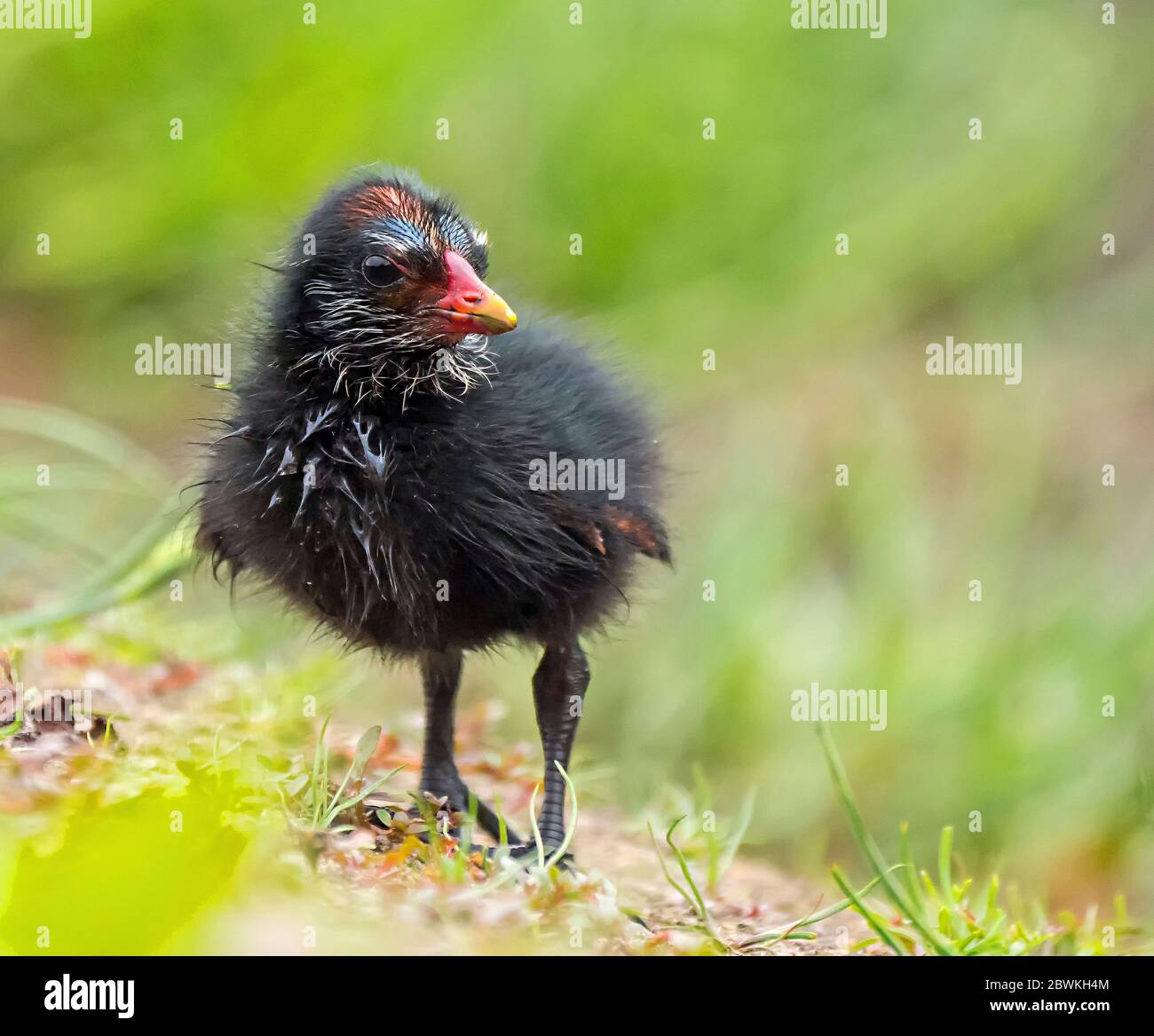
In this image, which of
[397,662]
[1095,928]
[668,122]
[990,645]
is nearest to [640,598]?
[397,662]

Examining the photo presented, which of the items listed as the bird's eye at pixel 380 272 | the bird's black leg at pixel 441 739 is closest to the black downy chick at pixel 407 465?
the bird's eye at pixel 380 272

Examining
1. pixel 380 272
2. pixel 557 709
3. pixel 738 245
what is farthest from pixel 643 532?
pixel 738 245

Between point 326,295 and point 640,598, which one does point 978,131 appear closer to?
point 640,598

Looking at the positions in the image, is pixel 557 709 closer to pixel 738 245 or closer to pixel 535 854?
pixel 535 854

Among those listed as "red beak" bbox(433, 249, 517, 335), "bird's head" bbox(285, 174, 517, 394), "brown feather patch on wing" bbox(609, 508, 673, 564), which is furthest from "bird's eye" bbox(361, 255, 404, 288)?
"brown feather patch on wing" bbox(609, 508, 673, 564)

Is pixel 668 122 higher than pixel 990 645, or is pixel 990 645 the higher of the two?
pixel 668 122

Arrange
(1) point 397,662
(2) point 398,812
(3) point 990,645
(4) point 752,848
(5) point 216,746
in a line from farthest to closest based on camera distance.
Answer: (3) point 990,645 → (4) point 752,848 → (1) point 397,662 → (2) point 398,812 → (5) point 216,746

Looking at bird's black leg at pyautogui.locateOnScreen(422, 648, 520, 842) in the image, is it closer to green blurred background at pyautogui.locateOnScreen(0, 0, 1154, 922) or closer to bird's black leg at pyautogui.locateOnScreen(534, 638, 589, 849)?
bird's black leg at pyautogui.locateOnScreen(534, 638, 589, 849)

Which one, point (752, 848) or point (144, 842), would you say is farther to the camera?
point (752, 848)
